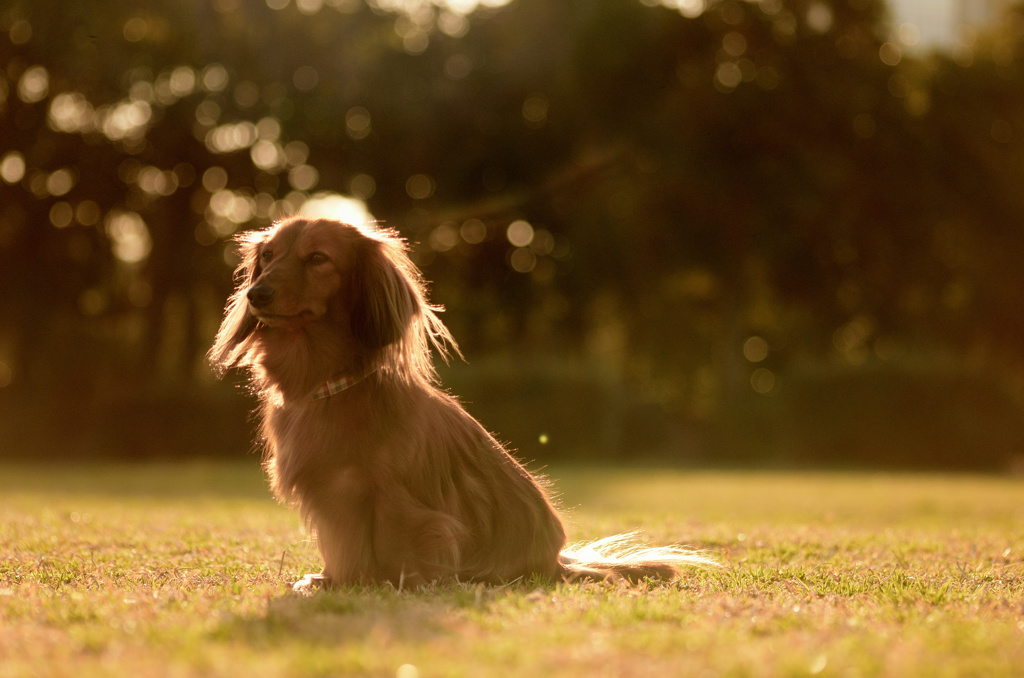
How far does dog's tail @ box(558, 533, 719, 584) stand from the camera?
201 inches

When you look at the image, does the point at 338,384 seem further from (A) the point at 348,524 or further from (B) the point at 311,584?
(B) the point at 311,584

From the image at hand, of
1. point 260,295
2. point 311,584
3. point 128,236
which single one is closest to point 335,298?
point 260,295

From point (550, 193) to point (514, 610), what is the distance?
2489 cm

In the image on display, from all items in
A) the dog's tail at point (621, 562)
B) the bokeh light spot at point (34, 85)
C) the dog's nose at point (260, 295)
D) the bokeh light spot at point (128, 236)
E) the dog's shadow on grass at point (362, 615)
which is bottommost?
the dog's tail at point (621, 562)

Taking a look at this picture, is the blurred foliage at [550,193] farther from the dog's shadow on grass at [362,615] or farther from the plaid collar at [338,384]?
the dog's shadow on grass at [362,615]

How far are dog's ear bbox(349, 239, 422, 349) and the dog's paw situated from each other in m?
1.17

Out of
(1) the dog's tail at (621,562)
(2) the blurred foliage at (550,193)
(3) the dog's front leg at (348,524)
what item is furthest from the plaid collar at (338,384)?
(2) the blurred foliage at (550,193)

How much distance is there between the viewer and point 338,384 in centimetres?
476

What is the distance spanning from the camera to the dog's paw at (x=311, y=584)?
15.1 ft

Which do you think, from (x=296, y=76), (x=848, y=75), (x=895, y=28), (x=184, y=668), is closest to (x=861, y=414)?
(x=848, y=75)

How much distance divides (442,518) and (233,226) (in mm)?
24467

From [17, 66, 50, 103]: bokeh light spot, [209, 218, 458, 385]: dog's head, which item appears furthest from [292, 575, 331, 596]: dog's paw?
[17, 66, 50, 103]: bokeh light spot

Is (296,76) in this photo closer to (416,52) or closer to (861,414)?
(416,52)

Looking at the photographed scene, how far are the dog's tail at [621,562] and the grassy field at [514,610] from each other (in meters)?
0.19
